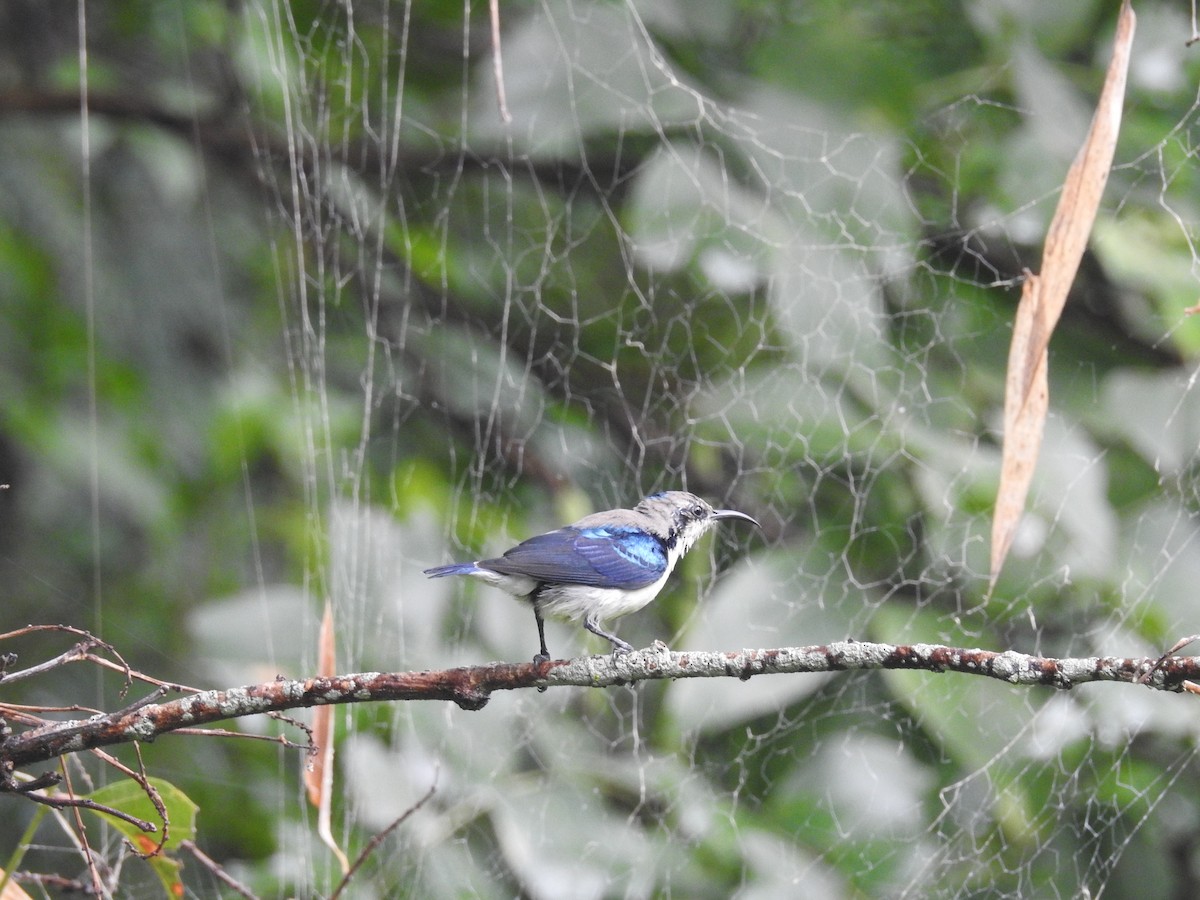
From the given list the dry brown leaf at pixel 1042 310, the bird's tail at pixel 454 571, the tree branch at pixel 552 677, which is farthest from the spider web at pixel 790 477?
the tree branch at pixel 552 677

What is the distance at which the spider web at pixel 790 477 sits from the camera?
2.35 m

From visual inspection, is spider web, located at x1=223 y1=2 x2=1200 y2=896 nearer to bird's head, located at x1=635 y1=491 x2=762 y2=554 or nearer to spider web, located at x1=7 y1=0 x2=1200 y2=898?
spider web, located at x1=7 y1=0 x2=1200 y2=898

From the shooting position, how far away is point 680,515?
2.51 m

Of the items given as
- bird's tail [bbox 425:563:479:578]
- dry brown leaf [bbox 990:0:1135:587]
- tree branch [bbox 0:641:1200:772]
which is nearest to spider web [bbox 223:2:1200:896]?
bird's tail [bbox 425:563:479:578]

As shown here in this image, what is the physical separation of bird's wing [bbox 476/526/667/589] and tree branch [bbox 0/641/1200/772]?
0.65m

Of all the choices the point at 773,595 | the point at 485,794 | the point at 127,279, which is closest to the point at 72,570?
the point at 127,279

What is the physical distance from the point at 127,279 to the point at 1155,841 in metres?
3.37

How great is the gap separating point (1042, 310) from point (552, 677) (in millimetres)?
906

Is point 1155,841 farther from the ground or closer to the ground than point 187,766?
farther from the ground

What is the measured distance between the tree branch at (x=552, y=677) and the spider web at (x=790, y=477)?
85 centimetres

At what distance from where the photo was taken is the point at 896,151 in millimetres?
2658

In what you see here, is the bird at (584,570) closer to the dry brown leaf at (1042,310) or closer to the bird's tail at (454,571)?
the bird's tail at (454,571)

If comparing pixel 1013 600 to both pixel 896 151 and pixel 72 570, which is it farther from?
pixel 72 570

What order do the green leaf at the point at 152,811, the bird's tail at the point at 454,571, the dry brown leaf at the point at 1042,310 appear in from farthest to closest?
the bird's tail at the point at 454,571 → the dry brown leaf at the point at 1042,310 → the green leaf at the point at 152,811
